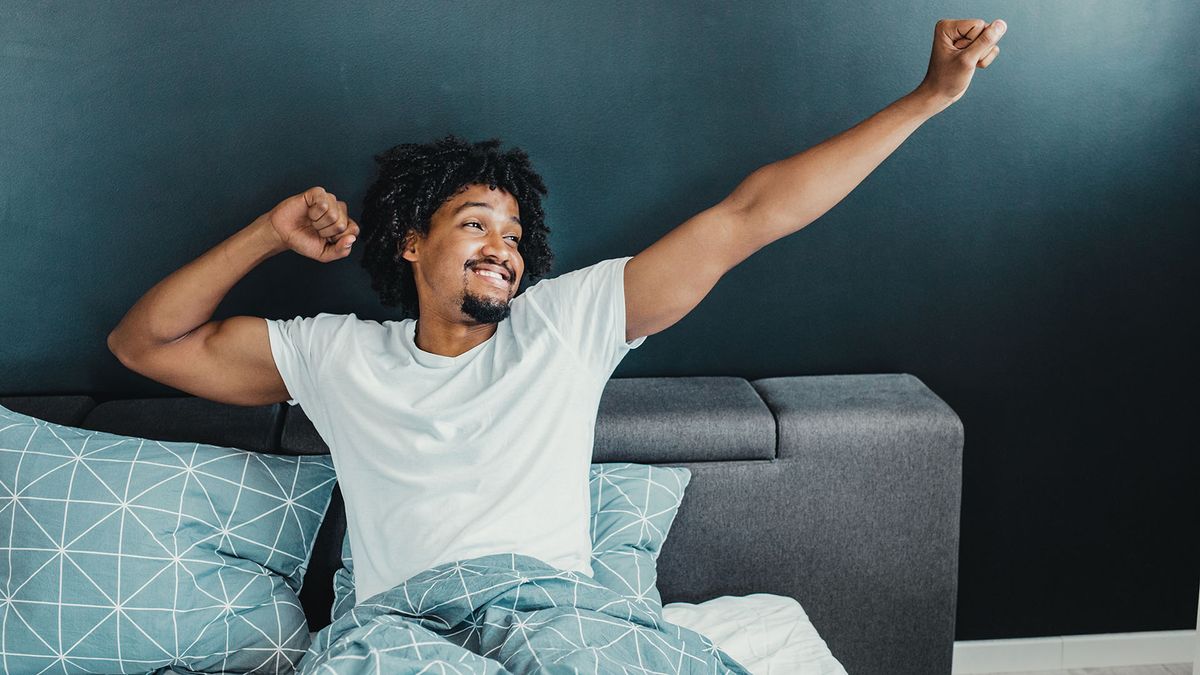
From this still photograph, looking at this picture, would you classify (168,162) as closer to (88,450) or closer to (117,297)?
(117,297)

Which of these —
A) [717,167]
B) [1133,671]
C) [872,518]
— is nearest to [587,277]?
[717,167]

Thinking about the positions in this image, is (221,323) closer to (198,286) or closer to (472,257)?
(198,286)

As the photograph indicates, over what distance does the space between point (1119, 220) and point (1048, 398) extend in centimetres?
42

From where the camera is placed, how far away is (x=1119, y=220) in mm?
2174

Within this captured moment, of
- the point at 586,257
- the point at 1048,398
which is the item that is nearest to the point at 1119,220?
the point at 1048,398

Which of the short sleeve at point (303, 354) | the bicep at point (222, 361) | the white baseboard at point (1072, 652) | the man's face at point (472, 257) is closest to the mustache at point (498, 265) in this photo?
the man's face at point (472, 257)

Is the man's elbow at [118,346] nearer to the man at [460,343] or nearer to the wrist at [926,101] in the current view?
the man at [460,343]

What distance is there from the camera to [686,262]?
163 centimetres

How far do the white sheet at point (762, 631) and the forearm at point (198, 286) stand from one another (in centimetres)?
98

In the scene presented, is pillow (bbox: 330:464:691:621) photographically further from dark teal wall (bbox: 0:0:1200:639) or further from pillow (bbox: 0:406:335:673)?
dark teal wall (bbox: 0:0:1200:639)

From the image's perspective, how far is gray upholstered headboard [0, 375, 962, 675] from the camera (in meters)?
1.93

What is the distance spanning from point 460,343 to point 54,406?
2.86 feet

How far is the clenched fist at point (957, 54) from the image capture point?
4.69 ft

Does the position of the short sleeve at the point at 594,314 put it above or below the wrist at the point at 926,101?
below
